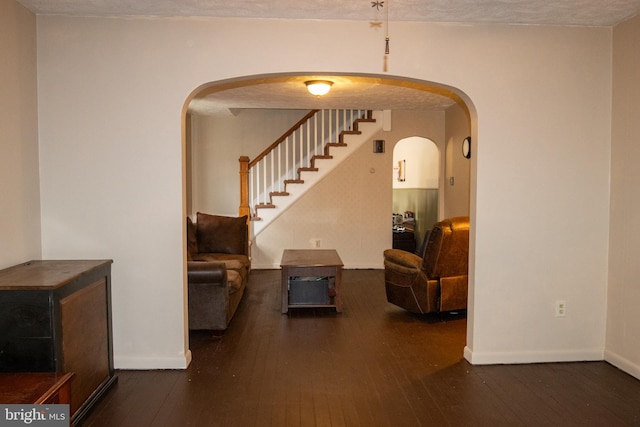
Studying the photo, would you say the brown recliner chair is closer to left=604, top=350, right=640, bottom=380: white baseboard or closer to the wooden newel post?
left=604, top=350, right=640, bottom=380: white baseboard

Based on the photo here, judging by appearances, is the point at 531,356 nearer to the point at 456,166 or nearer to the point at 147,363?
the point at 147,363

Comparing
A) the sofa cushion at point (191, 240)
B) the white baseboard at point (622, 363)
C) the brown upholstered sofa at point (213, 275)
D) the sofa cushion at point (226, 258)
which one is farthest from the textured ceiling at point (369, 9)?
the sofa cushion at point (191, 240)

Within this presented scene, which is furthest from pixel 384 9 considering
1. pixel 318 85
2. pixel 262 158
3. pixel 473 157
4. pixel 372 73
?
pixel 262 158

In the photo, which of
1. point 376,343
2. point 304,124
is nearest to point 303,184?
point 304,124

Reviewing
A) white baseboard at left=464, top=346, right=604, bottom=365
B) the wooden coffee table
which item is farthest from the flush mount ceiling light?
white baseboard at left=464, top=346, right=604, bottom=365

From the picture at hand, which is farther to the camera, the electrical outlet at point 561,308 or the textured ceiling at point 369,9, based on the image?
the electrical outlet at point 561,308

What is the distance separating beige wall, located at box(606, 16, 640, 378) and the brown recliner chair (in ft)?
4.33

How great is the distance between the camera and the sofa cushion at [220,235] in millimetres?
6027

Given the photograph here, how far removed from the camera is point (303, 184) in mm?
7426

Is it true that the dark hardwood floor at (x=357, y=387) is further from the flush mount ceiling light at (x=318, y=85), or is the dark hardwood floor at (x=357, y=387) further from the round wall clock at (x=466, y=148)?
the round wall clock at (x=466, y=148)

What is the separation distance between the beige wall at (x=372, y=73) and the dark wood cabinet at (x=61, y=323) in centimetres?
40

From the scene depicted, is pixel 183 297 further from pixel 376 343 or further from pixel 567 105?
pixel 567 105

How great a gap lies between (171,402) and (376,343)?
1.82m

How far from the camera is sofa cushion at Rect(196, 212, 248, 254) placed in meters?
6.03
